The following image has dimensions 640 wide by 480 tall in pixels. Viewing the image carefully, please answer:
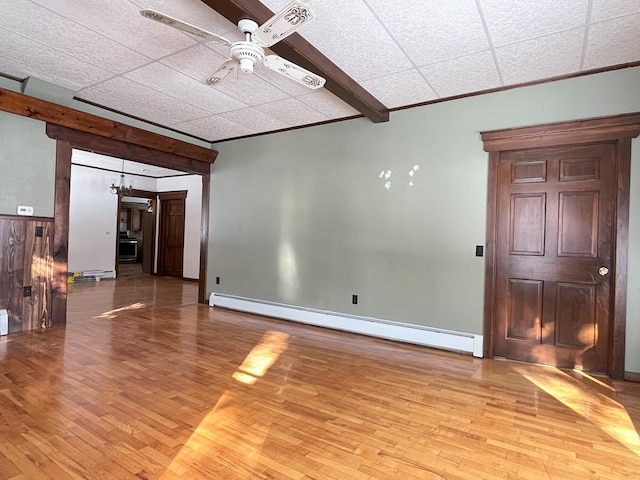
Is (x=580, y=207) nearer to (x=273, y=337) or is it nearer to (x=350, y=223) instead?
(x=350, y=223)

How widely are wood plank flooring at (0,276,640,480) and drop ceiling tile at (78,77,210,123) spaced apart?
2.70 meters

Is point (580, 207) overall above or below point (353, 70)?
below

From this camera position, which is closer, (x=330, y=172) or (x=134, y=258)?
(x=330, y=172)

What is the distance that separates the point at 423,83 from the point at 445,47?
64cm

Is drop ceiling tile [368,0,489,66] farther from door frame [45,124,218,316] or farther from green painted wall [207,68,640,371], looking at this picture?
door frame [45,124,218,316]

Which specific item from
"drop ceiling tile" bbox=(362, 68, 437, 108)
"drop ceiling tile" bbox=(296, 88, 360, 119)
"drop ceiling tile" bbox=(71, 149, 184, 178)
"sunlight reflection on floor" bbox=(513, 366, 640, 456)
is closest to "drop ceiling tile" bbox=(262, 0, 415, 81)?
"drop ceiling tile" bbox=(362, 68, 437, 108)

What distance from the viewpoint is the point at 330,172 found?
460cm

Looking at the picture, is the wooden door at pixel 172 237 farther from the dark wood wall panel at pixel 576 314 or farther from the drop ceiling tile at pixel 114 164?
the dark wood wall panel at pixel 576 314

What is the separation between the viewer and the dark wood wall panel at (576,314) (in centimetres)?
321

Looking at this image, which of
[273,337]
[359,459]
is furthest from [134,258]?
[359,459]

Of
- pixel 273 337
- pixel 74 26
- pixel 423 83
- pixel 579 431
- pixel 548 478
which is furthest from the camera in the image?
pixel 273 337

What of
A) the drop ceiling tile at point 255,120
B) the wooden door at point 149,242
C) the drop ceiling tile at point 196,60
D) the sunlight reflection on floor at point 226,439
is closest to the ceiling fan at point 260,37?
the drop ceiling tile at point 196,60

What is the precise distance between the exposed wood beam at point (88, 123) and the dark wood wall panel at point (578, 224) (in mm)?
4940

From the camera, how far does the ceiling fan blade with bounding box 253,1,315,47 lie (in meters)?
1.86
